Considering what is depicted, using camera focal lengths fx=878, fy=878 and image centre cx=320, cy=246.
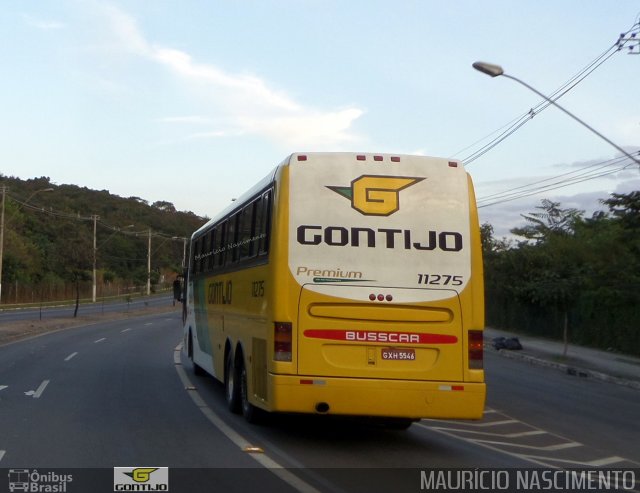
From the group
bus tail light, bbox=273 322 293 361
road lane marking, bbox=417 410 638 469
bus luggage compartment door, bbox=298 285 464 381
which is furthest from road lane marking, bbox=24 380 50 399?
bus luggage compartment door, bbox=298 285 464 381

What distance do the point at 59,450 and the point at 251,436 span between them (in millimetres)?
2525

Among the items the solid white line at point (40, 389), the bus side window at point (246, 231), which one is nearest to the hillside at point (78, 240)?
the solid white line at point (40, 389)

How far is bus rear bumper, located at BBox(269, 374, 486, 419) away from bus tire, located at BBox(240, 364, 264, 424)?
1.96 meters

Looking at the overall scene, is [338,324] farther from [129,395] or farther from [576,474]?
[129,395]

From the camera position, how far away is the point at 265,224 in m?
11.5

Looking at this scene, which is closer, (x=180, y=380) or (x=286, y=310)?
(x=286, y=310)

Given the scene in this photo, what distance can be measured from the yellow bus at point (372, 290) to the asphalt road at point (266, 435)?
0.73 metres

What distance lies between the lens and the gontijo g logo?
426 inches

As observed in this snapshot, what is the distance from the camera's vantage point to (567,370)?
26266 mm

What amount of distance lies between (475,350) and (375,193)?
227cm

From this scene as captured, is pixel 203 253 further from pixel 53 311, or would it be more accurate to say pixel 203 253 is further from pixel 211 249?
pixel 53 311

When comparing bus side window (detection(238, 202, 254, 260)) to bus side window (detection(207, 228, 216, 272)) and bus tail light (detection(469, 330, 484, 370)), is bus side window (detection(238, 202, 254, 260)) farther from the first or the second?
bus tail light (detection(469, 330, 484, 370))

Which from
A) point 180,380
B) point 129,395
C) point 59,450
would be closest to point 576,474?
point 59,450

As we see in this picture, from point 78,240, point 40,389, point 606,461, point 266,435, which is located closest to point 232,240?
point 266,435
